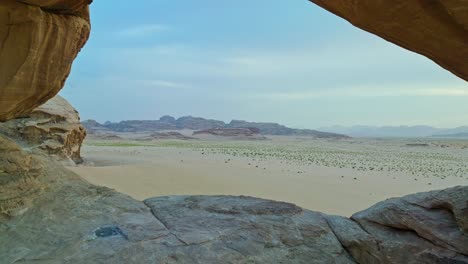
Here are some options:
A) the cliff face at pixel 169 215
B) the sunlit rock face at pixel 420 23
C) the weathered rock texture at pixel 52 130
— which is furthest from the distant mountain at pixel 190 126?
the sunlit rock face at pixel 420 23

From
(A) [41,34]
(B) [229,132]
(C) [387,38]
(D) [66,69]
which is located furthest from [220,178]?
(B) [229,132]

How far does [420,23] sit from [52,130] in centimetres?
1620

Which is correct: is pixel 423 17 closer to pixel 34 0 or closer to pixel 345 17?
pixel 345 17

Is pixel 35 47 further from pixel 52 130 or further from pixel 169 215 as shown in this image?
pixel 52 130

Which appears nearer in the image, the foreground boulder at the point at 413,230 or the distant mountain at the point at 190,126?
the foreground boulder at the point at 413,230

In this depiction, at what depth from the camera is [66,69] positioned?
716cm

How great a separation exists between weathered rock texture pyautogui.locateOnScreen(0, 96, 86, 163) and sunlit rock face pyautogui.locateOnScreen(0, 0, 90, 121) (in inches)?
328

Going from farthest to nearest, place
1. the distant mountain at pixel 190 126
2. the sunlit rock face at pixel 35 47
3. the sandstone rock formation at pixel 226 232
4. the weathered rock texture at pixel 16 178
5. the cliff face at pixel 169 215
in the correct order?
the distant mountain at pixel 190 126 → the weathered rock texture at pixel 16 178 → the sunlit rock face at pixel 35 47 → the sandstone rock formation at pixel 226 232 → the cliff face at pixel 169 215

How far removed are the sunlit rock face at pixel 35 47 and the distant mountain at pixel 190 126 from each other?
11076 centimetres

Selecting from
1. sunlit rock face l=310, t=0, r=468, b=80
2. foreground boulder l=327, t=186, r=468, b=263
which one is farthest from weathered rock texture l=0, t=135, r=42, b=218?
sunlit rock face l=310, t=0, r=468, b=80

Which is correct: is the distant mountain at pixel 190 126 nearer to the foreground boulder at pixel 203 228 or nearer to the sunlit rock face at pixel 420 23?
the foreground boulder at pixel 203 228

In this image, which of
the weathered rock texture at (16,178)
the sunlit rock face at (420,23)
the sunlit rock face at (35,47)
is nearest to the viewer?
the sunlit rock face at (420,23)

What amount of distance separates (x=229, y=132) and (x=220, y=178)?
70.4 meters

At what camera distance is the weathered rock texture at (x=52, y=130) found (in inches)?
597
